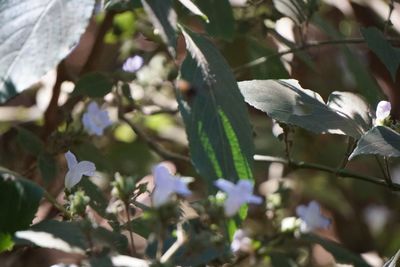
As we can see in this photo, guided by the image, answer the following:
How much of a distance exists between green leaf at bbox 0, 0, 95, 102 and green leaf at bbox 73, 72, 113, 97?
421 millimetres

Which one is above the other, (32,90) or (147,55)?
(147,55)

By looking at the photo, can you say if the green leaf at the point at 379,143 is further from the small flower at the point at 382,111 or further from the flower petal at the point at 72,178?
the flower petal at the point at 72,178

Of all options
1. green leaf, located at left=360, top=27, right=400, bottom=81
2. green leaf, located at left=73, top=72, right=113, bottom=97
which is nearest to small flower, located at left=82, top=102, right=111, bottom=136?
green leaf, located at left=73, top=72, right=113, bottom=97

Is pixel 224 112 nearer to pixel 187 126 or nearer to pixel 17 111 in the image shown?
pixel 187 126

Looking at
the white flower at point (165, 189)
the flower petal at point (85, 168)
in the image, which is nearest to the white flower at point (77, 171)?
the flower petal at point (85, 168)

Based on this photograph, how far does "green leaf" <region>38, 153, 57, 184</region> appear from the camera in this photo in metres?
1.22

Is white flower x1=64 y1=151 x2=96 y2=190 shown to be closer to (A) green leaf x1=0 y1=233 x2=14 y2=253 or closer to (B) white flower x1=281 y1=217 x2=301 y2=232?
(A) green leaf x1=0 y1=233 x2=14 y2=253

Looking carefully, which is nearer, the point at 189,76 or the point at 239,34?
the point at 189,76

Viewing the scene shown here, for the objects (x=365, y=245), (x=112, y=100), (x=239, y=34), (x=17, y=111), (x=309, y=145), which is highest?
(x=239, y=34)

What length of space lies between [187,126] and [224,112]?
0.18ft

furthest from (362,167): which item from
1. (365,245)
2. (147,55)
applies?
(147,55)

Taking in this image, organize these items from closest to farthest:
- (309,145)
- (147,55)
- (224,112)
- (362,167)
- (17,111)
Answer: (224,112)
(147,55)
(17,111)
(309,145)
(362,167)

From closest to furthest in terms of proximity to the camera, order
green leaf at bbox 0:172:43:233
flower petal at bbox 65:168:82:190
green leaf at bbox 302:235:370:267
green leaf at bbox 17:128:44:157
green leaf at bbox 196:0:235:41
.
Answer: green leaf at bbox 0:172:43:233, flower petal at bbox 65:168:82:190, green leaf at bbox 196:0:235:41, green leaf at bbox 302:235:370:267, green leaf at bbox 17:128:44:157

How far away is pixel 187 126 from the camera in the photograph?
2.63 feet
